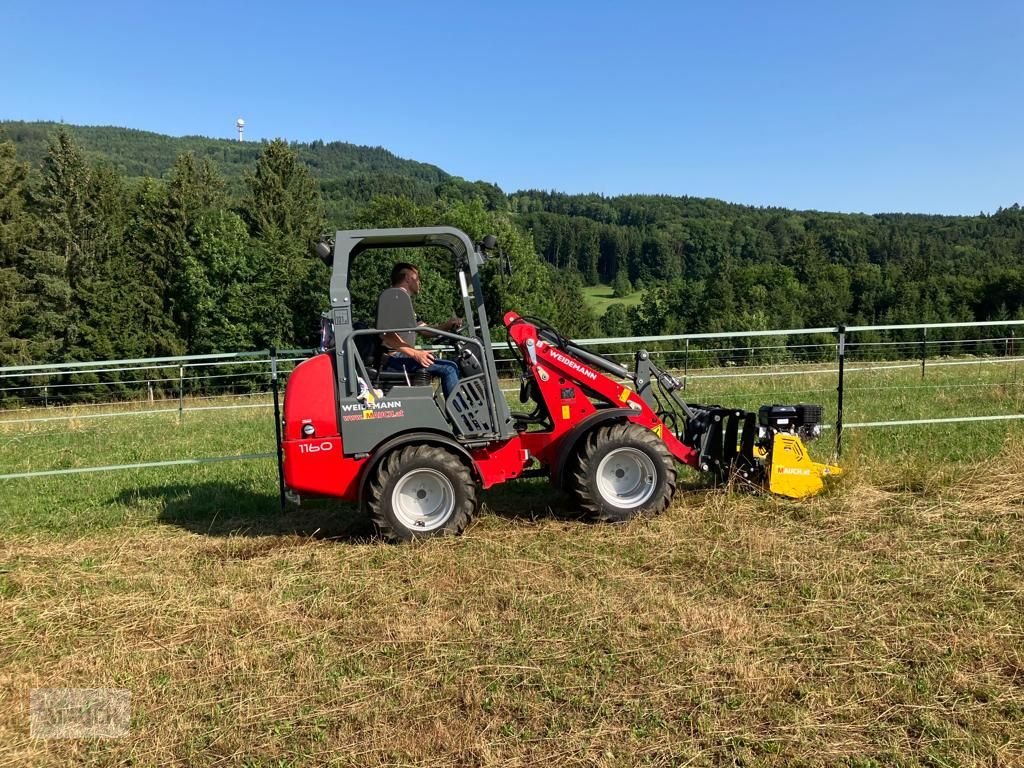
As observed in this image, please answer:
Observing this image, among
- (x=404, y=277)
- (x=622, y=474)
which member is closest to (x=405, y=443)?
(x=404, y=277)

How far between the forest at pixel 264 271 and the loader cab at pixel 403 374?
21387mm

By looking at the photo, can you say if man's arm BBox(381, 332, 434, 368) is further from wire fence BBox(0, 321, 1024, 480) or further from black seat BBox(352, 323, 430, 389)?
wire fence BBox(0, 321, 1024, 480)

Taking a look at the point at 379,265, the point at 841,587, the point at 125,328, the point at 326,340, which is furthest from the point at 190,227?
the point at 841,587

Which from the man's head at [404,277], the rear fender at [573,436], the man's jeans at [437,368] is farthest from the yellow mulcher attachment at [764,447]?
the man's head at [404,277]

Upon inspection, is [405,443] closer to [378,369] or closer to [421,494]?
[421,494]

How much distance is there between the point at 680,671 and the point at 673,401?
361 centimetres

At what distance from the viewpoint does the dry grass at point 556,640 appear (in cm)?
303

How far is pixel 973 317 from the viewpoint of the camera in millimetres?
56375

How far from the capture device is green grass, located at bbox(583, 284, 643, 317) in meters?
75.2

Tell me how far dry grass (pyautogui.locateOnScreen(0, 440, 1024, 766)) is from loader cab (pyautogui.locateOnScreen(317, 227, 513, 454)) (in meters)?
0.89

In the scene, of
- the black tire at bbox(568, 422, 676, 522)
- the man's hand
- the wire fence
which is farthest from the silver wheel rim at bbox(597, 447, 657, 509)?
the wire fence

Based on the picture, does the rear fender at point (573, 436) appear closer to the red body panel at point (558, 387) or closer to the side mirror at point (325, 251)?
the red body panel at point (558, 387)

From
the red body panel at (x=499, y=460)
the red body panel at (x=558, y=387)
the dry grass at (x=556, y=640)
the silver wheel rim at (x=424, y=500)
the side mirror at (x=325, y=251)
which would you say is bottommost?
the dry grass at (x=556, y=640)

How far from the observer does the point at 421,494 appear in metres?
5.74
